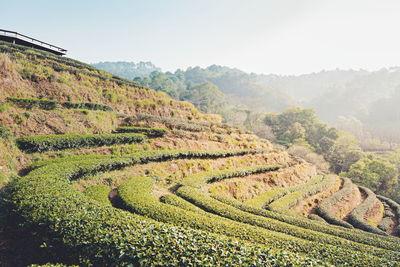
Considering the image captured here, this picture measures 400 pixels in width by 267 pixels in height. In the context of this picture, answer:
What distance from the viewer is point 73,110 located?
61.8ft

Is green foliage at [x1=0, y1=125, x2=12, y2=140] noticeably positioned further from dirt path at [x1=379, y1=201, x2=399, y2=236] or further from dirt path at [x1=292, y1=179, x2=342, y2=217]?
dirt path at [x1=379, y1=201, x2=399, y2=236]

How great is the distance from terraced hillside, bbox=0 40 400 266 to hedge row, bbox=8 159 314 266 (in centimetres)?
3

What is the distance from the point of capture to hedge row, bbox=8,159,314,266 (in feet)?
17.1

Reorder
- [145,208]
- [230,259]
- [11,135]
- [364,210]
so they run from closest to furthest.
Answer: [230,259] < [145,208] < [11,135] < [364,210]

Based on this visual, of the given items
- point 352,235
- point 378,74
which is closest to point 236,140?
point 352,235

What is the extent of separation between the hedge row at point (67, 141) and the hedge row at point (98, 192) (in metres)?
4.77

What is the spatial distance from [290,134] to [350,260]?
6186 centimetres

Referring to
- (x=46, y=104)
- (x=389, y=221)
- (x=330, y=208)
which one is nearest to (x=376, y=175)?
(x=389, y=221)

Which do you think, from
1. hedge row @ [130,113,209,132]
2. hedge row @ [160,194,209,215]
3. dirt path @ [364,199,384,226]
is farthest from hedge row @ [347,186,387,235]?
hedge row @ [130,113,209,132]

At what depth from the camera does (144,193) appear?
11.7 m

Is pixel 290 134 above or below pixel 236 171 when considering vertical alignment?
above

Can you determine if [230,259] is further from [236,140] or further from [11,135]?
[236,140]

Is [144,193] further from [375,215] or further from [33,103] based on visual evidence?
[375,215]

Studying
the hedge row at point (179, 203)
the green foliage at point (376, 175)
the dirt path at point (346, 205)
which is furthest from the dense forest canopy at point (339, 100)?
the hedge row at point (179, 203)
